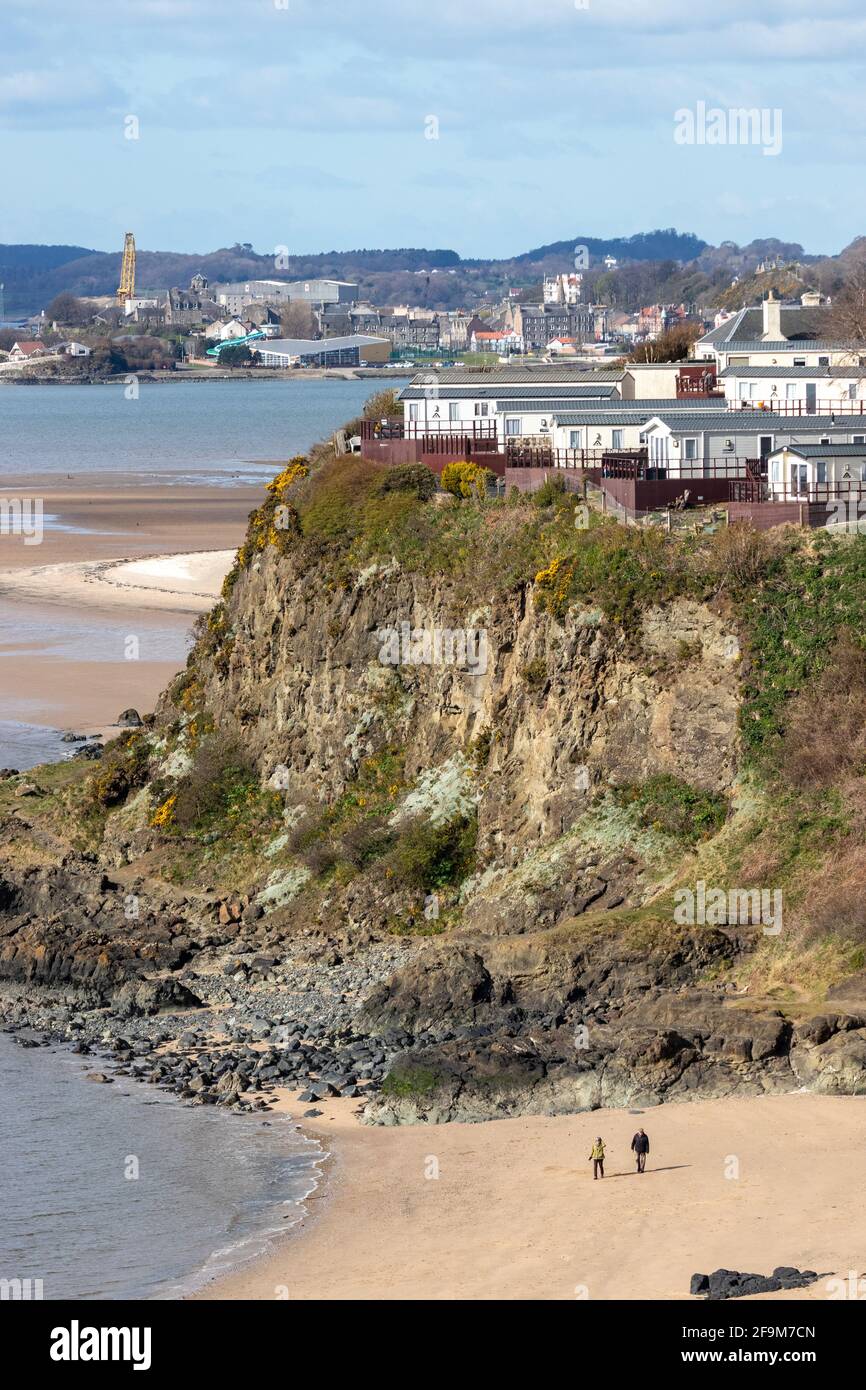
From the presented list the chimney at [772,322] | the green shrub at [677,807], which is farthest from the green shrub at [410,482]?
the chimney at [772,322]

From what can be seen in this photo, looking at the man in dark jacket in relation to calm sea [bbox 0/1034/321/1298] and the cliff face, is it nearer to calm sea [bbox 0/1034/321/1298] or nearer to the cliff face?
calm sea [bbox 0/1034/321/1298]

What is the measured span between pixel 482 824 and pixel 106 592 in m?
53.0

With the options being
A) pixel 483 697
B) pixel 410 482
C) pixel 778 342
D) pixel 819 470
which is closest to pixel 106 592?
pixel 778 342

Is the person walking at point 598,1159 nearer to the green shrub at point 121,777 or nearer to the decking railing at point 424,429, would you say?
the green shrub at point 121,777

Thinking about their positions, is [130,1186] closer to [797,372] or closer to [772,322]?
[797,372]

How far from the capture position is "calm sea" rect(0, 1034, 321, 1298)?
28922mm

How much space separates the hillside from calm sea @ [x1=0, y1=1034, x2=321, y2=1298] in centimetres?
189

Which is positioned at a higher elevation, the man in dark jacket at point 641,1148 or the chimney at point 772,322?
the chimney at point 772,322

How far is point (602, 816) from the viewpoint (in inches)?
1577

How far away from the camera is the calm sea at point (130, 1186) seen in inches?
1139

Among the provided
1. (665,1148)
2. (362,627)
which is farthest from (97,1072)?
(362,627)

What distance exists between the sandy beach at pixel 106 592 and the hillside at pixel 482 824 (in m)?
18.3

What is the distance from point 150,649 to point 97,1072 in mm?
42365
